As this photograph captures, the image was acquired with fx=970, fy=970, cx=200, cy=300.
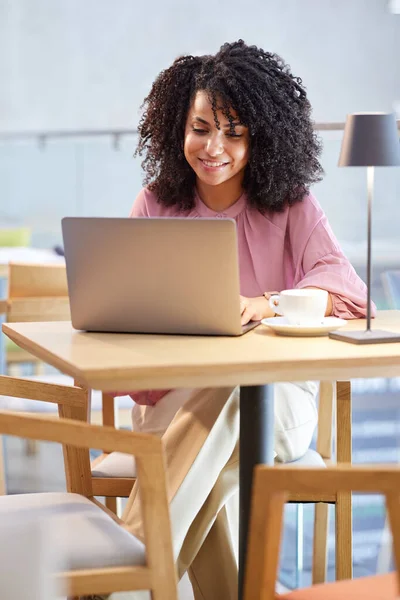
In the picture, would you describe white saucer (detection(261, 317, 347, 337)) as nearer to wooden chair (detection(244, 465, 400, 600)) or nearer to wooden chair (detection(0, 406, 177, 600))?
wooden chair (detection(0, 406, 177, 600))

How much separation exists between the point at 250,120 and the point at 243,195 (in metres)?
0.17

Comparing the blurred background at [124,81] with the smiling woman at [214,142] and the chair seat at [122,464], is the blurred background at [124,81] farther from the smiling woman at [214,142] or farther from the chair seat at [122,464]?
the chair seat at [122,464]

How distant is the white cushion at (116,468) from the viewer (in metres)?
1.86

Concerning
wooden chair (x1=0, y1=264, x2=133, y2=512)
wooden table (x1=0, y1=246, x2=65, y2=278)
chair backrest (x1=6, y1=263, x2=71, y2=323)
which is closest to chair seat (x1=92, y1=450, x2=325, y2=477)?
wooden chair (x1=0, y1=264, x2=133, y2=512)

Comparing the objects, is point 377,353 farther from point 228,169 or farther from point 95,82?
point 95,82

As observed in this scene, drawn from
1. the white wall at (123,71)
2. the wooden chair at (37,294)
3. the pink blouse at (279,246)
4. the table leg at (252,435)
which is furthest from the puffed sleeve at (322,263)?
the white wall at (123,71)

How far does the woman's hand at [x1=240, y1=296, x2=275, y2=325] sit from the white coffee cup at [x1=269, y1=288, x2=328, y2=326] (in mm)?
106

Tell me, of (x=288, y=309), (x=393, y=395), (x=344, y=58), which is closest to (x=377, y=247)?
(x=344, y=58)

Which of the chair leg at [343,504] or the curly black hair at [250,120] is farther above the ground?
the curly black hair at [250,120]

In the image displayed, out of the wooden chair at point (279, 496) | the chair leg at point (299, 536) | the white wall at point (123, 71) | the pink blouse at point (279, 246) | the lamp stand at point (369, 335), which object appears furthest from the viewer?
the white wall at point (123, 71)

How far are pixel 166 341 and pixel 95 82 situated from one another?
6.29 m

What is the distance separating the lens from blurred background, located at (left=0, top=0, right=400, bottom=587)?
5852 millimetres

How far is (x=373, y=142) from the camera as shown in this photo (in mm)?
1579

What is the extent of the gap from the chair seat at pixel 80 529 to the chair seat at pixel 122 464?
0.91 feet
